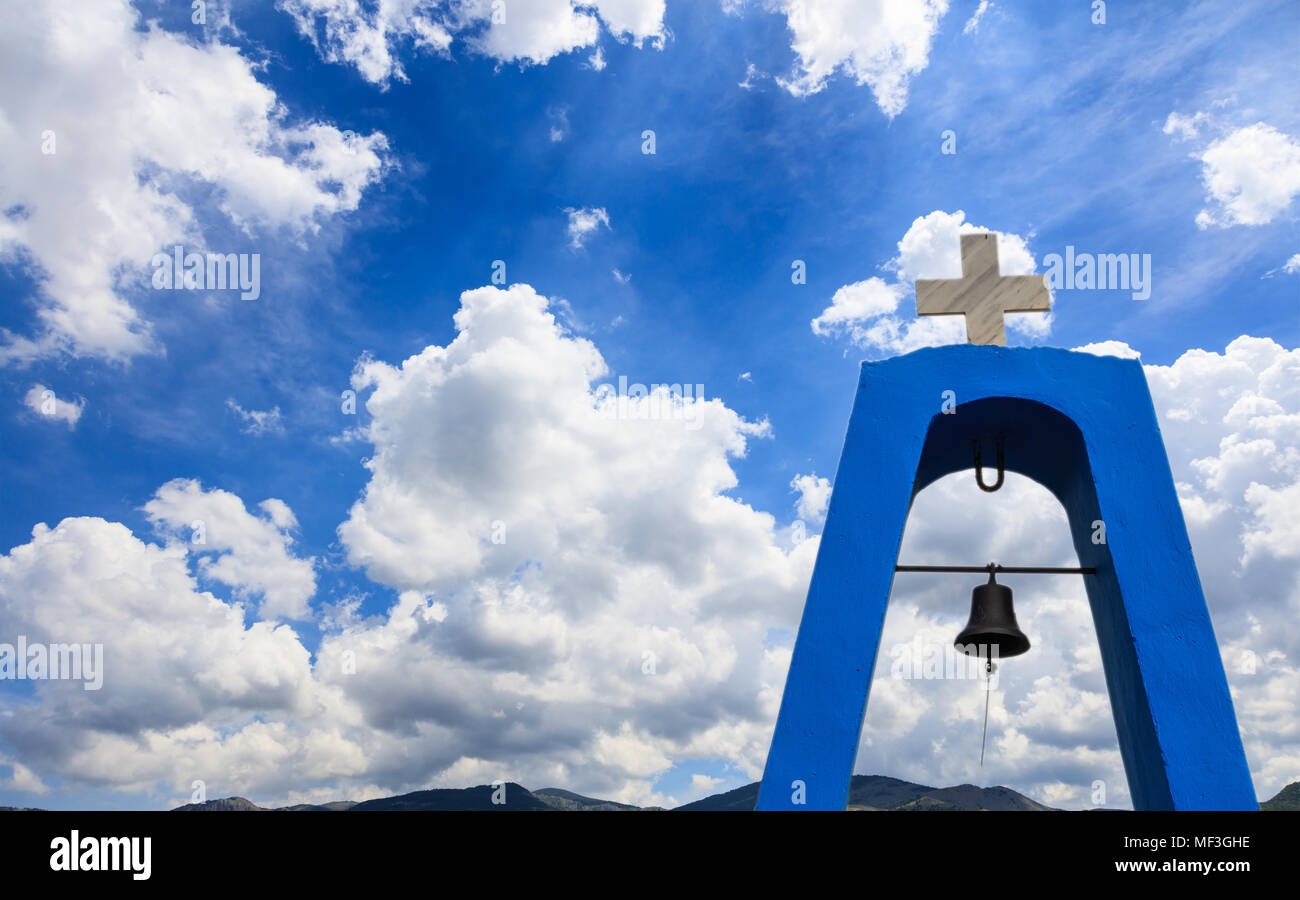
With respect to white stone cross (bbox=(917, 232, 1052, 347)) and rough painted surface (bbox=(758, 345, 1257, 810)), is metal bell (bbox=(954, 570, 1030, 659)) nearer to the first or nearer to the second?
rough painted surface (bbox=(758, 345, 1257, 810))

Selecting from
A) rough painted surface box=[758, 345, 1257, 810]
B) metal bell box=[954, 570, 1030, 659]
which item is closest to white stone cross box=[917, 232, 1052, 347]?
rough painted surface box=[758, 345, 1257, 810]

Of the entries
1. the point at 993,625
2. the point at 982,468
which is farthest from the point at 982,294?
the point at 993,625

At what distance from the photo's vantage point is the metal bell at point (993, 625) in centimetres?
718

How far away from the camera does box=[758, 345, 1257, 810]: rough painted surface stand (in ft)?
18.0

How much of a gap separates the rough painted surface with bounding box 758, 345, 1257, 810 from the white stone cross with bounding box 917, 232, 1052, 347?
28 cm

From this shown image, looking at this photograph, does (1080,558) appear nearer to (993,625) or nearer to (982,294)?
(993,625)

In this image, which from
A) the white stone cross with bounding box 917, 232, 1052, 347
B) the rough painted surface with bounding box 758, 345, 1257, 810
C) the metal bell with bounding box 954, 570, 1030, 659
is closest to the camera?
the rough painted surface with bounding box 758, 345, 1257, 810

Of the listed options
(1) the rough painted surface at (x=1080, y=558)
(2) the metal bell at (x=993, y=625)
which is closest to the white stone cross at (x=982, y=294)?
(1) the rough painted surface at (x=1080, y=558)

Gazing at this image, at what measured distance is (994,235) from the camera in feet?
22.4

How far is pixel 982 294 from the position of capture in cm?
667

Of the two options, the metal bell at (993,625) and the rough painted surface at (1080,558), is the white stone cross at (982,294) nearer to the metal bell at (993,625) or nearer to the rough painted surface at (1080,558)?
the rough painted surface at (1080,558)

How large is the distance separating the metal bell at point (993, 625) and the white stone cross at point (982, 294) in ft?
6.40

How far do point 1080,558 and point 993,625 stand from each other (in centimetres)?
82
